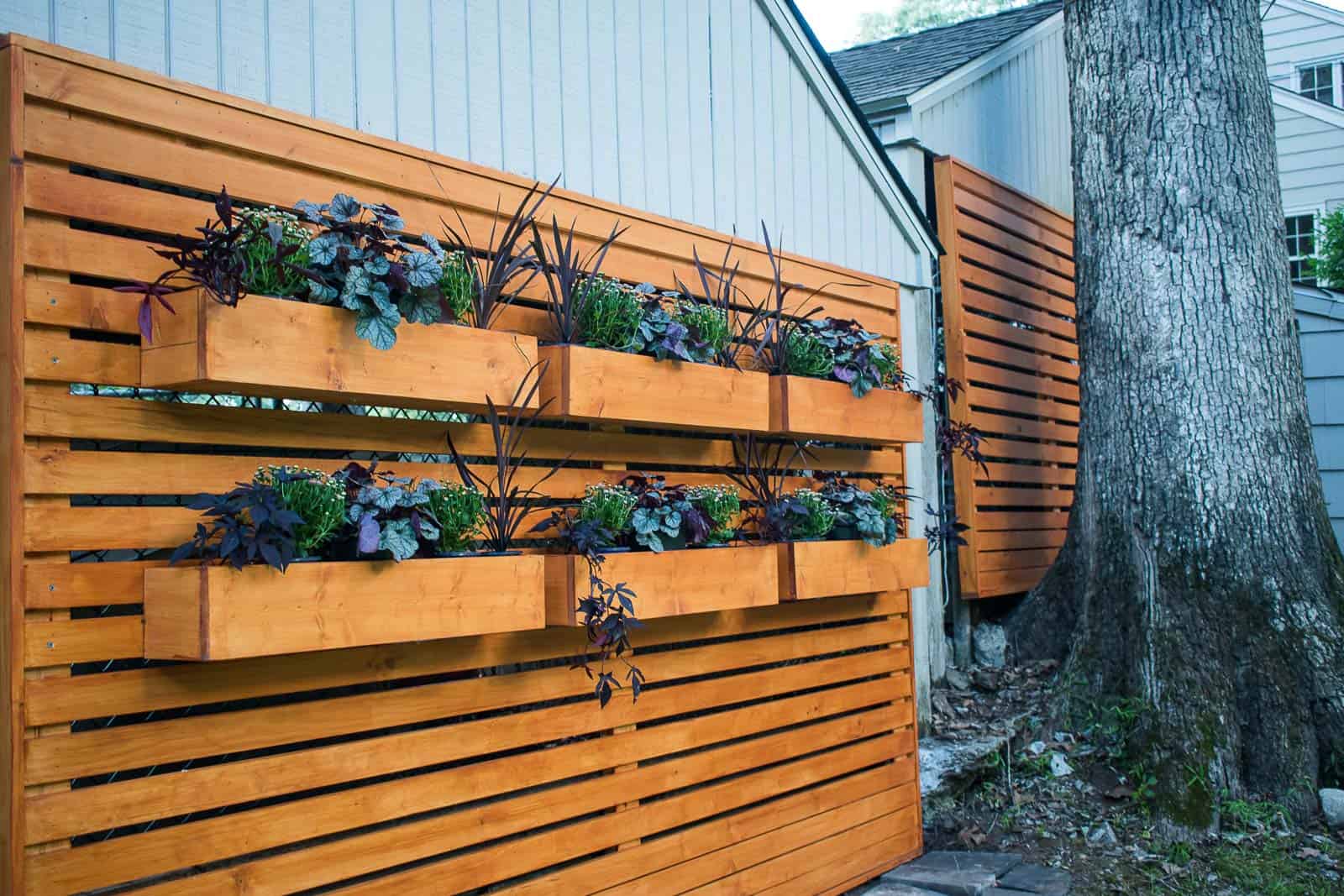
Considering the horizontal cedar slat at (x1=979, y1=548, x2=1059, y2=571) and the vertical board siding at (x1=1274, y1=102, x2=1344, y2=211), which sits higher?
the vertical board siding at (x1=1274, y1=102, x2=1344, y2=211)

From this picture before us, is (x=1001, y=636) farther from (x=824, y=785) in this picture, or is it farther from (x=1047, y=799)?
(x=824, y=785)

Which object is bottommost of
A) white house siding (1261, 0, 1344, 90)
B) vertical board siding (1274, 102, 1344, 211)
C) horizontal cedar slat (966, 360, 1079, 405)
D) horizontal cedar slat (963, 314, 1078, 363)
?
horizontal cedar slat (966, 360, 1079, 405)

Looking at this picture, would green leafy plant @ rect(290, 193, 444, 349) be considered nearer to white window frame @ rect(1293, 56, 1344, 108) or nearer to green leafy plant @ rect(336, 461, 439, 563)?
green leafy plant @ rect(336, 461, 439, 563)

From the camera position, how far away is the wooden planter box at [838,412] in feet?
13.0

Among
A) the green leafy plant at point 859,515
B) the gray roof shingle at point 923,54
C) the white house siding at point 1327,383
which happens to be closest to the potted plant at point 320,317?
the green leafy plant at point 859,515

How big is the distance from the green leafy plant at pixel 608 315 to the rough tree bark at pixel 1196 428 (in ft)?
11.2

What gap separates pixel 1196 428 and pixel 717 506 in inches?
123

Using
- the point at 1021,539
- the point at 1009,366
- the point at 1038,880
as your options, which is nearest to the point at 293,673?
the point at 1038,880

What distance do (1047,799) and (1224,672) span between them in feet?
3.33

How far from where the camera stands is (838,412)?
4.20 metres

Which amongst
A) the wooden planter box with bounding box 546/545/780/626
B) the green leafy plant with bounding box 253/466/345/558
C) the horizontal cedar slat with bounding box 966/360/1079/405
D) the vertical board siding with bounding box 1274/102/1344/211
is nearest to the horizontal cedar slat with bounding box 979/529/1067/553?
the horizontal cedar slat with bounding box 966/360/1079/405

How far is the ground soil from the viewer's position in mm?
4609

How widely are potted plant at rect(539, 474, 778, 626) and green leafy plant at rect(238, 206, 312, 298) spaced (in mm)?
1032

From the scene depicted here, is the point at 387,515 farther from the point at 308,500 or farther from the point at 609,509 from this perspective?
the point at 609,509
